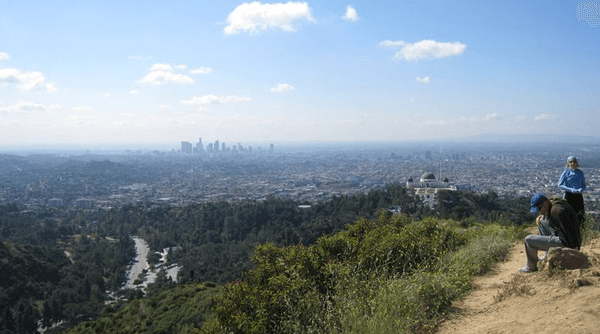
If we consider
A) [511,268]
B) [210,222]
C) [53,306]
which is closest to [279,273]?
[511,268]

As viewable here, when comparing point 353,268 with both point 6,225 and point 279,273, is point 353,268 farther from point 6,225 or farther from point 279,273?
point 6,225

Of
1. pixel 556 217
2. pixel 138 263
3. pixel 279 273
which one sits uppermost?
pixel 556 217

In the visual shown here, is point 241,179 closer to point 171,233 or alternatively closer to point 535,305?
point 171,233

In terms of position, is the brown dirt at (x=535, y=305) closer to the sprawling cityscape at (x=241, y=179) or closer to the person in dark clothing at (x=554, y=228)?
the person in dark clothing at (x=554, y=228)

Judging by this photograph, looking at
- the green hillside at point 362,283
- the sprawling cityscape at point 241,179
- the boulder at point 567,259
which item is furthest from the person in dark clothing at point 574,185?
the sprawling cityscape at point 241,179

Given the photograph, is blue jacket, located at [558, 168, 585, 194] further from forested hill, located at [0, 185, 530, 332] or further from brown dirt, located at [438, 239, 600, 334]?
forested hill, located at [0, 185, 530, 332]

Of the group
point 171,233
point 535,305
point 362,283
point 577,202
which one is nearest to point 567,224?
point 535,305

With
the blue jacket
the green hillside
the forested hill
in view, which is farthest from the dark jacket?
the forested hill
